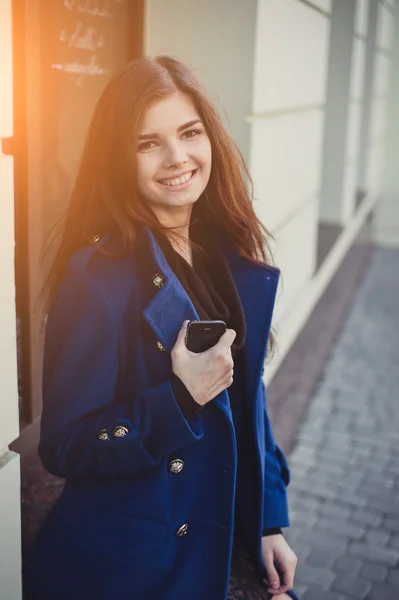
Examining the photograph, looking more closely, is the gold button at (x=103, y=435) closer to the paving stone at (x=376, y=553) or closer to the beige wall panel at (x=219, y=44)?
the beige wall panel at (x=219, y=44)

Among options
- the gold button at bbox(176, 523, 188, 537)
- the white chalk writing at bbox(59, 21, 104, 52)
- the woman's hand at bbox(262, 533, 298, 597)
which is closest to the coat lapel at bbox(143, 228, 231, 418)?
the gold button at bbox(176, 523, 188, 537)

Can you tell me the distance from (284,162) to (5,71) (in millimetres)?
3211

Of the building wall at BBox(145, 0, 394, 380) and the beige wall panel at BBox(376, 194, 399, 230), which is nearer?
the building wall at BBox(145, 0, 394, 380)

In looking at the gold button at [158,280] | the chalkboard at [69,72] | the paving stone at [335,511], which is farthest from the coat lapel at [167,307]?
the paving stone at [335,511]

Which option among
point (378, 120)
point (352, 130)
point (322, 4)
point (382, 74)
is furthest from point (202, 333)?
point (382, 74)

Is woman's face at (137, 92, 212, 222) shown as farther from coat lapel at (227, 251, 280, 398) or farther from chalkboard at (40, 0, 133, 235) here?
chalkboard at (40, 0, 133, 235)

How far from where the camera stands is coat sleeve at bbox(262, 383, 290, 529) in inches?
88.3

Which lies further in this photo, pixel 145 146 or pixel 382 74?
pixel 382 74

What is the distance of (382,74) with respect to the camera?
11906 millimetres

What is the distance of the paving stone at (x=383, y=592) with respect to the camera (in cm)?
359

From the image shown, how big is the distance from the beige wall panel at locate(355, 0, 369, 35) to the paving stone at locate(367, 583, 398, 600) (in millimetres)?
6007

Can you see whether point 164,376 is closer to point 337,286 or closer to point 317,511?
point 317,511

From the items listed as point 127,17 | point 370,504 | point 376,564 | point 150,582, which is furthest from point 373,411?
point 150,582

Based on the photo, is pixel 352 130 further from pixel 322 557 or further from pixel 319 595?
pixel 319 595
